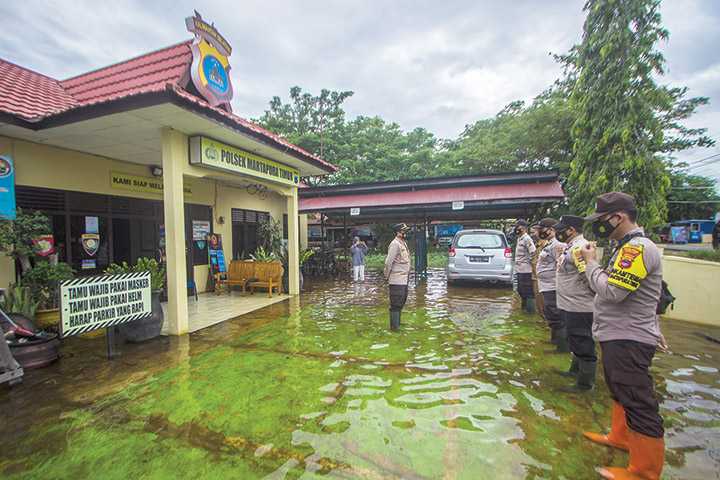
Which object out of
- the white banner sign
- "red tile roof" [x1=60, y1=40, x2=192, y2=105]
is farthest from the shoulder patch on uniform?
"red tile roof" [x1=60, y1=40, x2=192, y2=105]

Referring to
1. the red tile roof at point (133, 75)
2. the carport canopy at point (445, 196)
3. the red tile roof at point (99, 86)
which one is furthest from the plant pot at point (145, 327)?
the carport canopy at point (445, 196)

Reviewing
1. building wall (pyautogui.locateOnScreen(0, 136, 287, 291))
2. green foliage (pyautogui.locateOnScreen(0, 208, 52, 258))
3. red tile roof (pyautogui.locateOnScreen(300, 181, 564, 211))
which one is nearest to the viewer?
green foliage (pyautogui.locateOnScreen(0, 208, 52, 258))

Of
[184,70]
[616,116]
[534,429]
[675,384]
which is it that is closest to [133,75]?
[184,70]

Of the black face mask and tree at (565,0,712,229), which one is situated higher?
tree at (565,0,712,229)

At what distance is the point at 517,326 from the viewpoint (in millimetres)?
5473

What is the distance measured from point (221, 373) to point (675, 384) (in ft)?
15.8

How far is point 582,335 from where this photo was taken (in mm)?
3188

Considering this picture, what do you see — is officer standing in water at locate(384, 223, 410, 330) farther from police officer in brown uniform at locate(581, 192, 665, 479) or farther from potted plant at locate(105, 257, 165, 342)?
potted plant at locate(105, 257, 165, 342)

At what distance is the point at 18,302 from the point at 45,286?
0.37 metres

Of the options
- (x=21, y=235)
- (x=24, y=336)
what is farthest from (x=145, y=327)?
(x=21, y=235)

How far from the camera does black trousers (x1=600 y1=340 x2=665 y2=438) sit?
2.01 metres

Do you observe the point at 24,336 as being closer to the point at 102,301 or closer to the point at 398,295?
the point at 102,301

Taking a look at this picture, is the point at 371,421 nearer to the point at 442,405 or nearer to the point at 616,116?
the point at 442,405

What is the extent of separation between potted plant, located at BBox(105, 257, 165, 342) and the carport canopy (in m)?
6.72
